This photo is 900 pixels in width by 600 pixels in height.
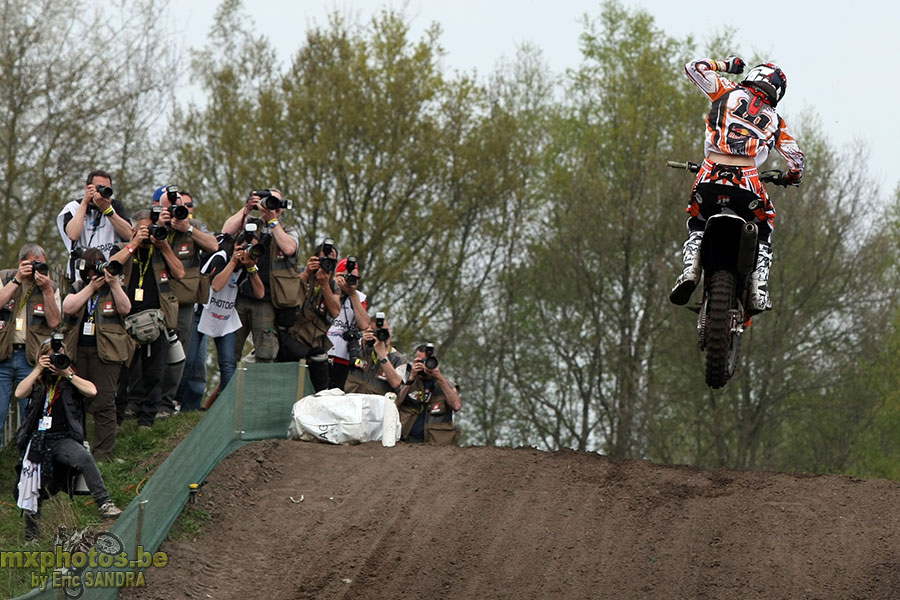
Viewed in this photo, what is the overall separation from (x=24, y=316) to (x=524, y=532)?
16.9 feet

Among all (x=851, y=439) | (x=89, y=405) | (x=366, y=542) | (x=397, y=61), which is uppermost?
(x=397, y=61)

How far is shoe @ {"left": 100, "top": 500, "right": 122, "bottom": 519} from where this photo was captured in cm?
1129

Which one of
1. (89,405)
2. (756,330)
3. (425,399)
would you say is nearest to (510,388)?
(756,330)

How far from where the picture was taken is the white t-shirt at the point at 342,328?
578 inches

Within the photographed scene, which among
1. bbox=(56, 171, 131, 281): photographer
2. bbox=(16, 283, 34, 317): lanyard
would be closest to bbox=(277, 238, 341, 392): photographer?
bbox=(56, 171, 131, 281): photographer

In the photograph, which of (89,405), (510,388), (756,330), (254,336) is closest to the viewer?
(89,405)

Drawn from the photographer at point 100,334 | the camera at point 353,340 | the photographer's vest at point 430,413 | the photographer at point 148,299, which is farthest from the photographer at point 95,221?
the photographer's vest at point 430,413

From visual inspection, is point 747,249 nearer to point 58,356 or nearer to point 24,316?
point 58,356

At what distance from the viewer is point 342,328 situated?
14750mm

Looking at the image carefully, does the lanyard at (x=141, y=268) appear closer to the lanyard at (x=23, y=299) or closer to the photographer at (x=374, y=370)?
the lanyard at (x=23, y=299)

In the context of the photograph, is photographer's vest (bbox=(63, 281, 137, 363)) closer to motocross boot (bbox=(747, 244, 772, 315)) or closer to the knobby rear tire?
the knobby rear tire

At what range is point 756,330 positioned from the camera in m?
30.1

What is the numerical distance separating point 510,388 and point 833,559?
23620mm

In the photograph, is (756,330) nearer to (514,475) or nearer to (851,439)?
(851,439)
